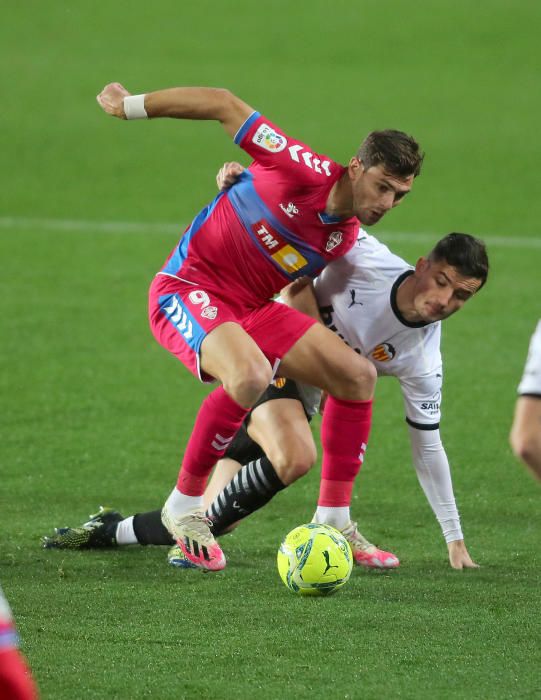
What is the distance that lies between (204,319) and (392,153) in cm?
105

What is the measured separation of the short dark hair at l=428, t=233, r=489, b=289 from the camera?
5332 mm

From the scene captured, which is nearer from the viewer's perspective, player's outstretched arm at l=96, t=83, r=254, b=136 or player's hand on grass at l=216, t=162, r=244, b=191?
player's outstretched arm at l=96, t=83, r=254, b=136

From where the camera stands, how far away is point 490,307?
36.5ft

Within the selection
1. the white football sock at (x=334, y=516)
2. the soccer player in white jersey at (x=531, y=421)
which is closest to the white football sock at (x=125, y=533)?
the white football sock at (x=334, y=516)

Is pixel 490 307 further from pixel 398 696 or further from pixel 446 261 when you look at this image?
pixel 398 696

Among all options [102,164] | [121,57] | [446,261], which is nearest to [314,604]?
[446,261]

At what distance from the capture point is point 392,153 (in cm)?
529

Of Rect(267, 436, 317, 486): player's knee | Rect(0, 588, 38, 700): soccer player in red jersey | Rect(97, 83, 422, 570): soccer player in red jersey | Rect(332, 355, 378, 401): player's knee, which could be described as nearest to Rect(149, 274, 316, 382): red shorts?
Rect(97, 83, 422, 570): soccer player in red jersey

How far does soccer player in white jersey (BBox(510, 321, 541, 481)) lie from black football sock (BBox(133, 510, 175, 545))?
2.32m

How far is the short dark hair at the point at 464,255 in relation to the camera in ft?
17.5

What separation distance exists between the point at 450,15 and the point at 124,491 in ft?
57.5

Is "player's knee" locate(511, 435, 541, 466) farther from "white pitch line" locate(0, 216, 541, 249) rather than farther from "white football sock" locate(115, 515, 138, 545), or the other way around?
"white pitch line" locate(0, 216, 541, 249)

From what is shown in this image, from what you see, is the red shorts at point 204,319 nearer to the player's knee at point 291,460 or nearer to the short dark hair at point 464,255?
the player's knee at point 291,460

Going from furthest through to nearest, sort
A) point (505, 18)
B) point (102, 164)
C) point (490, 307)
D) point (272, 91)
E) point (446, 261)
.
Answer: point (505, 18) < point (272, 91) < point (102, 164) < point (490, 307) < point (446, 261)
